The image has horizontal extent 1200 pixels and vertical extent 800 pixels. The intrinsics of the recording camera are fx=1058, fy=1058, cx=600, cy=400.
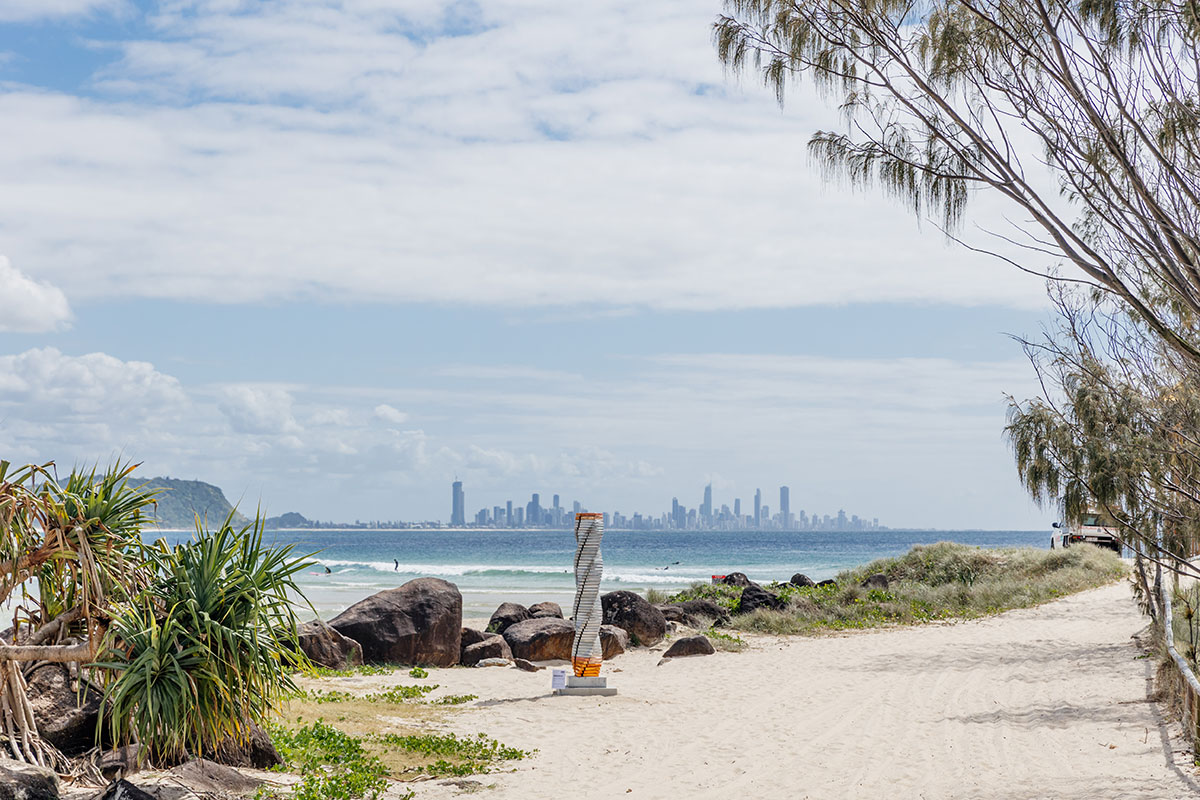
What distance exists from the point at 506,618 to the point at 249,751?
43.1 ft

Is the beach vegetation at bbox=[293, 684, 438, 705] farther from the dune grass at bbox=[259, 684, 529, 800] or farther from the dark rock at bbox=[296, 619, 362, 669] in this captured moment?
the dark rock at bbox=[296, 619, 362, 669]

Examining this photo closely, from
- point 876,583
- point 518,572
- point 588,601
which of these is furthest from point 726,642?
point 518,572

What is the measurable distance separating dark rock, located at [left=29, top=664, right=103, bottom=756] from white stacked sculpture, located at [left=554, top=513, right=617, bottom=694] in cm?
→ 707

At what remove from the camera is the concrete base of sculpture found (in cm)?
1398

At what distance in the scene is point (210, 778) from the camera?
7594mm

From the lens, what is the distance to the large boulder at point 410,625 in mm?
17250

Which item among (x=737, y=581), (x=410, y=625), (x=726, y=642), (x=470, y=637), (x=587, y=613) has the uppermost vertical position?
(x=587, y=613)

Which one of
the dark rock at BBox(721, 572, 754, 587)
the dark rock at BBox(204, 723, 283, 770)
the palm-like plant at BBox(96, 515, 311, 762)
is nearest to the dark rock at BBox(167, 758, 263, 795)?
the palm-like plant at BBox(96, 515, 311, 762)

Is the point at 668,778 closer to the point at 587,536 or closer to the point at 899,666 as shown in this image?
the point at 587,536

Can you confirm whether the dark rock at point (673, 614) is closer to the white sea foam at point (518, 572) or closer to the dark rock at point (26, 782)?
the dark rock at point (26, 782)

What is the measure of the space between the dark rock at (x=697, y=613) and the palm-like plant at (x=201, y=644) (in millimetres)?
15589

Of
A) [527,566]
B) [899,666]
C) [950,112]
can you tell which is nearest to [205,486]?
[527,566]

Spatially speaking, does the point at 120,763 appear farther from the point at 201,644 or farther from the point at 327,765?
the point at 327,765

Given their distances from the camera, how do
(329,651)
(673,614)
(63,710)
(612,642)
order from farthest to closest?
(673,614) → (612,642) → (329,651) → (63,710)
